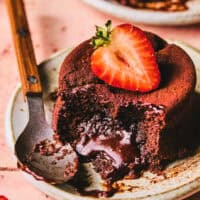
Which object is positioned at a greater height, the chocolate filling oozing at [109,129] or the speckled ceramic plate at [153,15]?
the speckled ceramic plate at [153,15]

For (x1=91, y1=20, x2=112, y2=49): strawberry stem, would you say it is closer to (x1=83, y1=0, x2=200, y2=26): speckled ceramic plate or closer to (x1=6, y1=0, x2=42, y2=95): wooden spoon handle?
(x1=6, y1=0, x2=42, y2=95): wooden spoon handle

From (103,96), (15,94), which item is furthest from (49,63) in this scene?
(103,96)

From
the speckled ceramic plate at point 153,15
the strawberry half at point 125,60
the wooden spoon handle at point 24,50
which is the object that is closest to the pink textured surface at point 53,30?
the speckled ceramic plate at point 153,15

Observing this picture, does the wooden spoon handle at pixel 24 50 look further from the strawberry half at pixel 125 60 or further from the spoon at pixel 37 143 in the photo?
the strawberry half at pixel 125 60

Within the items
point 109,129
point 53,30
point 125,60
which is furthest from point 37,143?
point 53,30

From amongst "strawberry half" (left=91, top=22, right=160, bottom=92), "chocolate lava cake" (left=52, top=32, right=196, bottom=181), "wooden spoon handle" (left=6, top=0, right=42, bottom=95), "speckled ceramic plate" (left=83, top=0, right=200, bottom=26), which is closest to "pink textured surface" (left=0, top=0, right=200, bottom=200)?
"speckled ceramic plate" (left=83, top=0, right=200, bottom=26)

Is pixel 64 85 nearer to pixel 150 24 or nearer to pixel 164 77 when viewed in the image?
pixel 164 77
